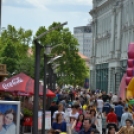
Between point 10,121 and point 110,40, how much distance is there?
64.2m

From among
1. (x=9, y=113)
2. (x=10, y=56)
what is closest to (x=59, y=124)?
(x=9, y=113)

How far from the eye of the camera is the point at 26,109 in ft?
70.8

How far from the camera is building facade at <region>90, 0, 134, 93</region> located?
6900 centimetres

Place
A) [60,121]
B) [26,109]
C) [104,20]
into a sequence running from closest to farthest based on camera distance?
[60,121] → [26,109] → [104,20]

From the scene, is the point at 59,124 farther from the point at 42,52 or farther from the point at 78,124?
the point at 42,52

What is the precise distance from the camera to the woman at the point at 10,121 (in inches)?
502

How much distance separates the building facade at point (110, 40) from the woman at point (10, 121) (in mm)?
53887

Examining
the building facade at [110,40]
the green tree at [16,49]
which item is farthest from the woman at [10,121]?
the green tree at [16,49]

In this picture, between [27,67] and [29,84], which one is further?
[27,67]

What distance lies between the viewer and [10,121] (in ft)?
42.0

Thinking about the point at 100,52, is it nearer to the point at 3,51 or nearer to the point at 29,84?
Answer: the point at 3,51

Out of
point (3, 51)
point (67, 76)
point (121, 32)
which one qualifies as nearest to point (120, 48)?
point (121, 32)

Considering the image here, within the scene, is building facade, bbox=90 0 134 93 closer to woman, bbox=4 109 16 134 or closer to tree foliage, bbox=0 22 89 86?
tree foliage, bbox=0 22 89 86

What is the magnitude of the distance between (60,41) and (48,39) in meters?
1.53
